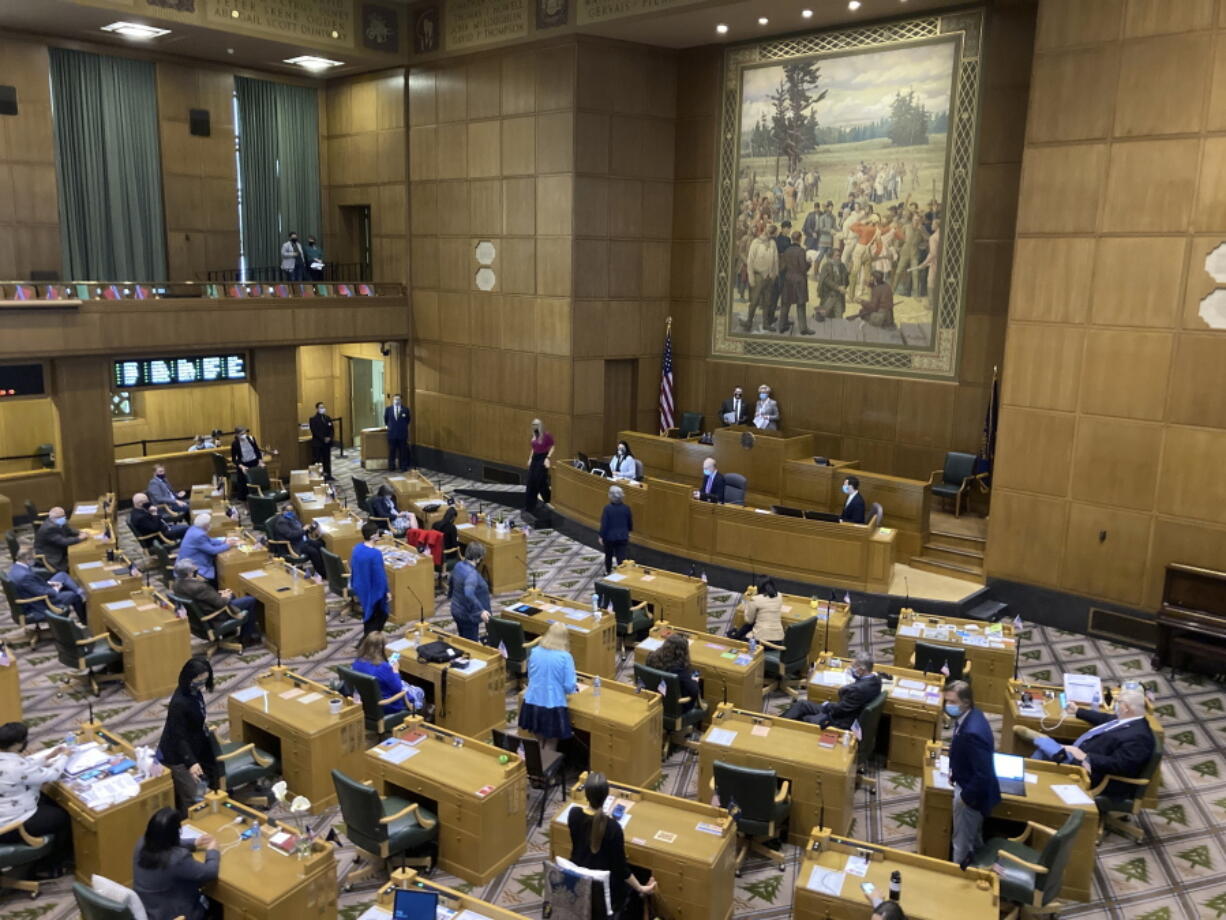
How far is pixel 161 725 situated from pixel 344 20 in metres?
14.2

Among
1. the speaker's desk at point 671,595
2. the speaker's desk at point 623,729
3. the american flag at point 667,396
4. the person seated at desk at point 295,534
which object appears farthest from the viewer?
the american flag at point 667,396

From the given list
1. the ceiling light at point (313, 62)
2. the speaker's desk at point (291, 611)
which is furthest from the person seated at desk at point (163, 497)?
the ceiling light at point (313, 62)

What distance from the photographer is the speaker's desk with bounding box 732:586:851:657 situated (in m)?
9.84

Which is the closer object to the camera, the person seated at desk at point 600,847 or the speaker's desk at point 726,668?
the person seated at desk at point 600,847

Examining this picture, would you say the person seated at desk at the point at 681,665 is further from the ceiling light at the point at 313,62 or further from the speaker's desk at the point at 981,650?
the ceiling light at the point at 313,62

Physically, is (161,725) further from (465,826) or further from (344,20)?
(344,20)

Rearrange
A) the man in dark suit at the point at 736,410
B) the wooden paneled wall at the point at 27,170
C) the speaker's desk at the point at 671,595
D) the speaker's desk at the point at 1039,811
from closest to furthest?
the speaker's desk at the point at 1039,811 < the speaker's desk at the point at 671,595 < the man in dark suit at the point at 736,410 < the wooden paneled wall at the point at 27,170

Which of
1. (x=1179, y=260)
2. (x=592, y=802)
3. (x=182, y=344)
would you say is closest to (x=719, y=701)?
(x=592, y=802)

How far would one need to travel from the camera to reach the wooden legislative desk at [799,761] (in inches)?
267

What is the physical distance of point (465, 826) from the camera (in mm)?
6473

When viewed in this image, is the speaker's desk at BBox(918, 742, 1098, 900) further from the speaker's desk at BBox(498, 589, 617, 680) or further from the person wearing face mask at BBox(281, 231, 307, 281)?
the person wearing face mask at BBox(281, 231, 307, 281)

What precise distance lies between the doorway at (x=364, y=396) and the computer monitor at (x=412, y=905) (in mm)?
18140

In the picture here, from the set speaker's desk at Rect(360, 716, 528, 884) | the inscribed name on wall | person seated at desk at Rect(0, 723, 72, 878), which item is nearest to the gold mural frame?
the inscribed name on wall

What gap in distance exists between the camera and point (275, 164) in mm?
20750
